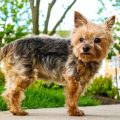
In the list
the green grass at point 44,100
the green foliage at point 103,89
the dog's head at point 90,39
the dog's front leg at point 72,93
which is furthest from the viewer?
the green foliage at point 103,89

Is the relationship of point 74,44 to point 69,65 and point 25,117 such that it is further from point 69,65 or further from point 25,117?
point 25,117

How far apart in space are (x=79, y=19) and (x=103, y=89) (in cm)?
1163

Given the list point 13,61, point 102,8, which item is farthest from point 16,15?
point 13,61

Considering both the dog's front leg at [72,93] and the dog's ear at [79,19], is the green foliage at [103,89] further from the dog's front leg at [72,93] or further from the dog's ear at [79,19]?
the dog's ear at [79,19]

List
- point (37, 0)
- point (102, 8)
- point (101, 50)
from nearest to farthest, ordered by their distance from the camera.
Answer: point (101, 50), point (37, 0), point (102, 8)

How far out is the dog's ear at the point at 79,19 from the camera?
11.2m

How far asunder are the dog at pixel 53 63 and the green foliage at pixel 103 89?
1076cm

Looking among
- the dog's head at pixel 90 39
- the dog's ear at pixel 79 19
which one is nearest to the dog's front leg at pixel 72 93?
the dog's head at pixel 90 39

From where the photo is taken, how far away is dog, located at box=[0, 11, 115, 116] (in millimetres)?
11180

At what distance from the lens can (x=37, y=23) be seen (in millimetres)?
28281

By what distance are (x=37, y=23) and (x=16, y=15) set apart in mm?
5932

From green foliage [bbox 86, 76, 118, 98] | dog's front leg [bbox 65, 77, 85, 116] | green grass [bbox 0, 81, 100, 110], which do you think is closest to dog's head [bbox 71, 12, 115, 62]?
dog's front leg [bbox 65, 77, 85, 116]

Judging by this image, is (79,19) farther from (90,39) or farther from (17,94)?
(17,94)

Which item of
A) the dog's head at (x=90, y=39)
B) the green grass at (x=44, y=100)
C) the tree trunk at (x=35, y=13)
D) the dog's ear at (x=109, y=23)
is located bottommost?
the green grass at (x=44, y=100)
